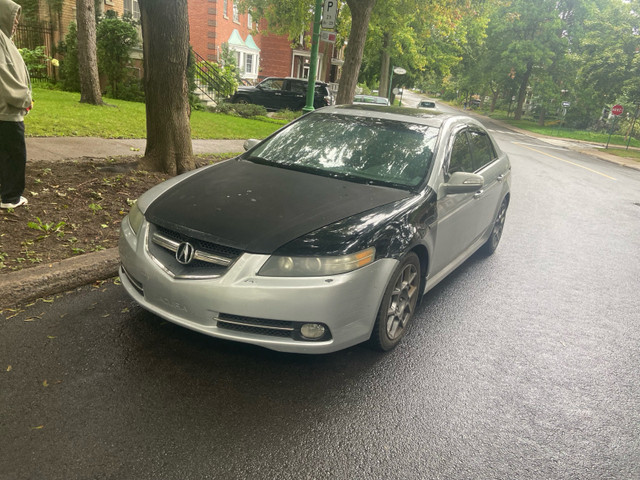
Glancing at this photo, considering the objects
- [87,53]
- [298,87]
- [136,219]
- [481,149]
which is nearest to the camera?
[136,219]

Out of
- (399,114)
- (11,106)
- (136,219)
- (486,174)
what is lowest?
(136,219)

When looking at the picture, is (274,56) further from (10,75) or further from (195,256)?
(195,256)

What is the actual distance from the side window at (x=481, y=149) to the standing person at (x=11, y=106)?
4340mm

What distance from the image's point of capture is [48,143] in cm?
830

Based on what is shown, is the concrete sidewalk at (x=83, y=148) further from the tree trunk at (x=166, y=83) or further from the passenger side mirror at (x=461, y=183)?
the passenger side mirror at (x=461, y=183)

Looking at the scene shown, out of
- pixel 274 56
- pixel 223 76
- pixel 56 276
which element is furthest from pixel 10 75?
pixel 274 56

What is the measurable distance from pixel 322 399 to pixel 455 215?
2.05 meters

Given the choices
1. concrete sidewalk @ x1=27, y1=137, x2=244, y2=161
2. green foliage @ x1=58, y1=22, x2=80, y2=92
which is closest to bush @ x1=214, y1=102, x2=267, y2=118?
green foliage @ x1=58, y1=22, x2=80, y2=92

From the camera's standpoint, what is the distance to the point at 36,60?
18516 millimetres

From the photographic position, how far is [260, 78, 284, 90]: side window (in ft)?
75.2

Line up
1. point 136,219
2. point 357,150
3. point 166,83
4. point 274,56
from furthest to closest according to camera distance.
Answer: point 274,56, point 166,83, point 357,150, point 136,219

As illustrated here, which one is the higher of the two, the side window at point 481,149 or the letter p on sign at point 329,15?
the letter p on sign at point 329,15

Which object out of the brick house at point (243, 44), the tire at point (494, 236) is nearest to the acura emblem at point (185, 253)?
the tire at point (494, 236)

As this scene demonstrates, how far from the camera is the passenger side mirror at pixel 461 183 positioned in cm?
394
